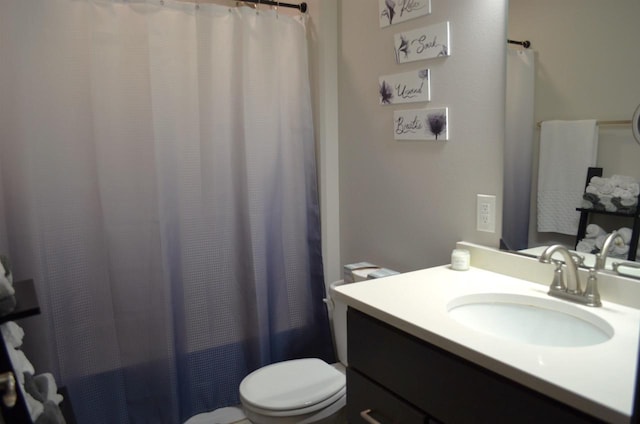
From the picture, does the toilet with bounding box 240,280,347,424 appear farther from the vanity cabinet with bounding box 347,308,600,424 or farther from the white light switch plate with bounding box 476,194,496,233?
the white light switch plate with bounding box 476,194,496,233

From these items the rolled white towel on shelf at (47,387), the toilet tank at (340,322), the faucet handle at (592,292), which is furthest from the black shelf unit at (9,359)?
the faucet handle at (592,292)

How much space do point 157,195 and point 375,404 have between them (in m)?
1.25

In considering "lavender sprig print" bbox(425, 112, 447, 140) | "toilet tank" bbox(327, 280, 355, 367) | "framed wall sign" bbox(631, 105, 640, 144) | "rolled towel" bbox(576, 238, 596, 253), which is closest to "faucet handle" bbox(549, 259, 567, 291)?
"rolled towel" bbox(576, 238, 596, 253)

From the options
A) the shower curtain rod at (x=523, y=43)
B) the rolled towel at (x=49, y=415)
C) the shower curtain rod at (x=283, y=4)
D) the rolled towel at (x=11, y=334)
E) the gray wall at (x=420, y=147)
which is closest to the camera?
the rolled towel at (x=11, y=334)

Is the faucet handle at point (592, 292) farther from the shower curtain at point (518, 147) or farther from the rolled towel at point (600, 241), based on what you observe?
the shower curtain at point (518, 147)

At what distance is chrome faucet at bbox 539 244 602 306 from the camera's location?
121 cm

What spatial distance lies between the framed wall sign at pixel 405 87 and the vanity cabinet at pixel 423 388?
0.93m

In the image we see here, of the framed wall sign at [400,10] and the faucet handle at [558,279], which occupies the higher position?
the framed wall sign at [400,10]

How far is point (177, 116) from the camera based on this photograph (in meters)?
1.97

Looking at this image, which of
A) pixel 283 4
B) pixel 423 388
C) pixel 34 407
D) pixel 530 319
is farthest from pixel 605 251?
pixel 283 4

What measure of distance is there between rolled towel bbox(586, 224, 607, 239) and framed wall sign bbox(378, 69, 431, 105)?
2.44 ft

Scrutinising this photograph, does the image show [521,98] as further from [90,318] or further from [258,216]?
[90,318]

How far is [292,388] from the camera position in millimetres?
1707

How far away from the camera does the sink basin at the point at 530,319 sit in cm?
117
